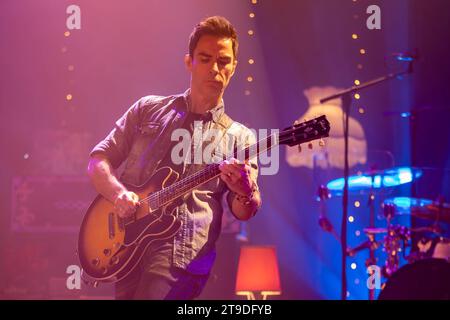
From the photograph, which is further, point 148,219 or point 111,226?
point 111,226

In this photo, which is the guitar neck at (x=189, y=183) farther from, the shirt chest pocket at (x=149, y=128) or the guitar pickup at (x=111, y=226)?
the shirt chest pocket at (x=149, y=128)

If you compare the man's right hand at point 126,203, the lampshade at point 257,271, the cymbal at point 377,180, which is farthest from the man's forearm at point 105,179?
the cymbal at point 377,180

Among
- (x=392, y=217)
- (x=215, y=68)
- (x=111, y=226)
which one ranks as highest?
(x=215, y=68)

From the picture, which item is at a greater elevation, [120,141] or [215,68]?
[215,68]

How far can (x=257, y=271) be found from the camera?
4.31 meters

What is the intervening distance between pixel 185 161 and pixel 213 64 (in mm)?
580

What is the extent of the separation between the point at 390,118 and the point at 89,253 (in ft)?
9.32

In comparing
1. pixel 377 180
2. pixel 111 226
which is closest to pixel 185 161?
pixel 111 226

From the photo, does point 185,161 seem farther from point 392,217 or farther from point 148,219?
point 392,217

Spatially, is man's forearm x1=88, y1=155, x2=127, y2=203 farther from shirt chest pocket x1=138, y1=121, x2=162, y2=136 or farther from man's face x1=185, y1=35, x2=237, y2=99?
man's face x1=185, y1=35, x2=237, y2=99

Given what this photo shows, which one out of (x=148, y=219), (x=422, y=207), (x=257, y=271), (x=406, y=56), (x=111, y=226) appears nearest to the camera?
(x=148, y=219)

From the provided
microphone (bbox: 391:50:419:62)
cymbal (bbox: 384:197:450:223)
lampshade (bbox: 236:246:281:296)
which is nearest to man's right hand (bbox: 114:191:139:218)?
lampshade (bbox: 236:246:281:296)

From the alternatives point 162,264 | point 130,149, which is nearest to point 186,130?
point 130,149

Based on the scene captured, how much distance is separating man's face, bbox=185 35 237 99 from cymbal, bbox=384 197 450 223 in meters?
1.85
